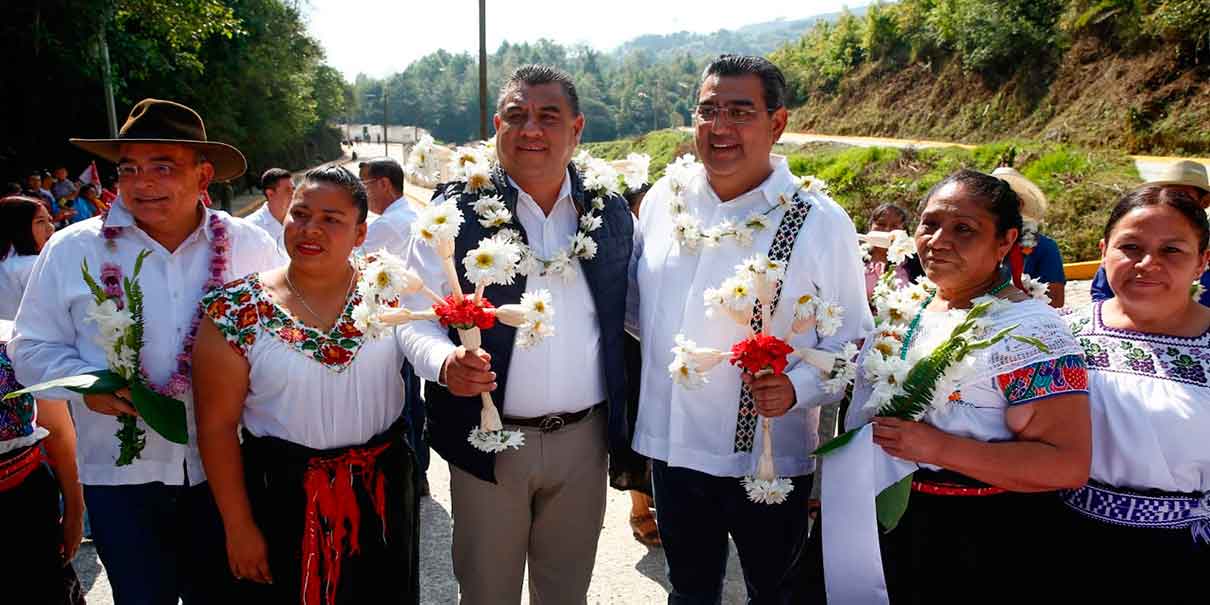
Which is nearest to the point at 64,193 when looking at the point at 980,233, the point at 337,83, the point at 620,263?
the point at 620,263

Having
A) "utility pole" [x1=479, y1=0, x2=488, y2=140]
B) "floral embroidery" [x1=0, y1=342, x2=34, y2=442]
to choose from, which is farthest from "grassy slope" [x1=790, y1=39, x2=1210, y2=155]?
"floral embroidery" [x1=0, y1=342, x2=34, y2=442]

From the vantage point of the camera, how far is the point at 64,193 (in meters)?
14.9

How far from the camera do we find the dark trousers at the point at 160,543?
272 centimetres

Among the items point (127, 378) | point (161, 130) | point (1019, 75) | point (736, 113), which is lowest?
point (127, 378)

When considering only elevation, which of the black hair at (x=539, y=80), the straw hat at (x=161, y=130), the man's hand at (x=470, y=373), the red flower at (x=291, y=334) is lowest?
the man's hand at (x=470, y=373)

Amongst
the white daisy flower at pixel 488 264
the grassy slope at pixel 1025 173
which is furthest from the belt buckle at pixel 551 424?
the grassy slope at pixel 1025 173

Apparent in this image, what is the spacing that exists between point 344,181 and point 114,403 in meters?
1.08

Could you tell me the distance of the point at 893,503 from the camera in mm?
2256

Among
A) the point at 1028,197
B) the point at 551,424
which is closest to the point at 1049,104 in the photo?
the point at 1028,197

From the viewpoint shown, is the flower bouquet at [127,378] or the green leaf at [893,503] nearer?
the green leaf at [893,503]

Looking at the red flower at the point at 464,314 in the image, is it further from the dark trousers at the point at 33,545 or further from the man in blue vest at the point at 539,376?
the dark trousers at the point at 33,545

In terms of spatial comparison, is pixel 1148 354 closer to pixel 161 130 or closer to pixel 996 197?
A: pixel 996 197

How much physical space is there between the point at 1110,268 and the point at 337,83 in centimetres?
6264

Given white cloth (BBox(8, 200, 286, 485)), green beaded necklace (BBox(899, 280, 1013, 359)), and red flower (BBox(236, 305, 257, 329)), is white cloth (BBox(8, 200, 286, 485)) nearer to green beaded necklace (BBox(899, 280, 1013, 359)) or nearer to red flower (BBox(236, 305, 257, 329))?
red flower (BBox(236, 305, 257, 329))
